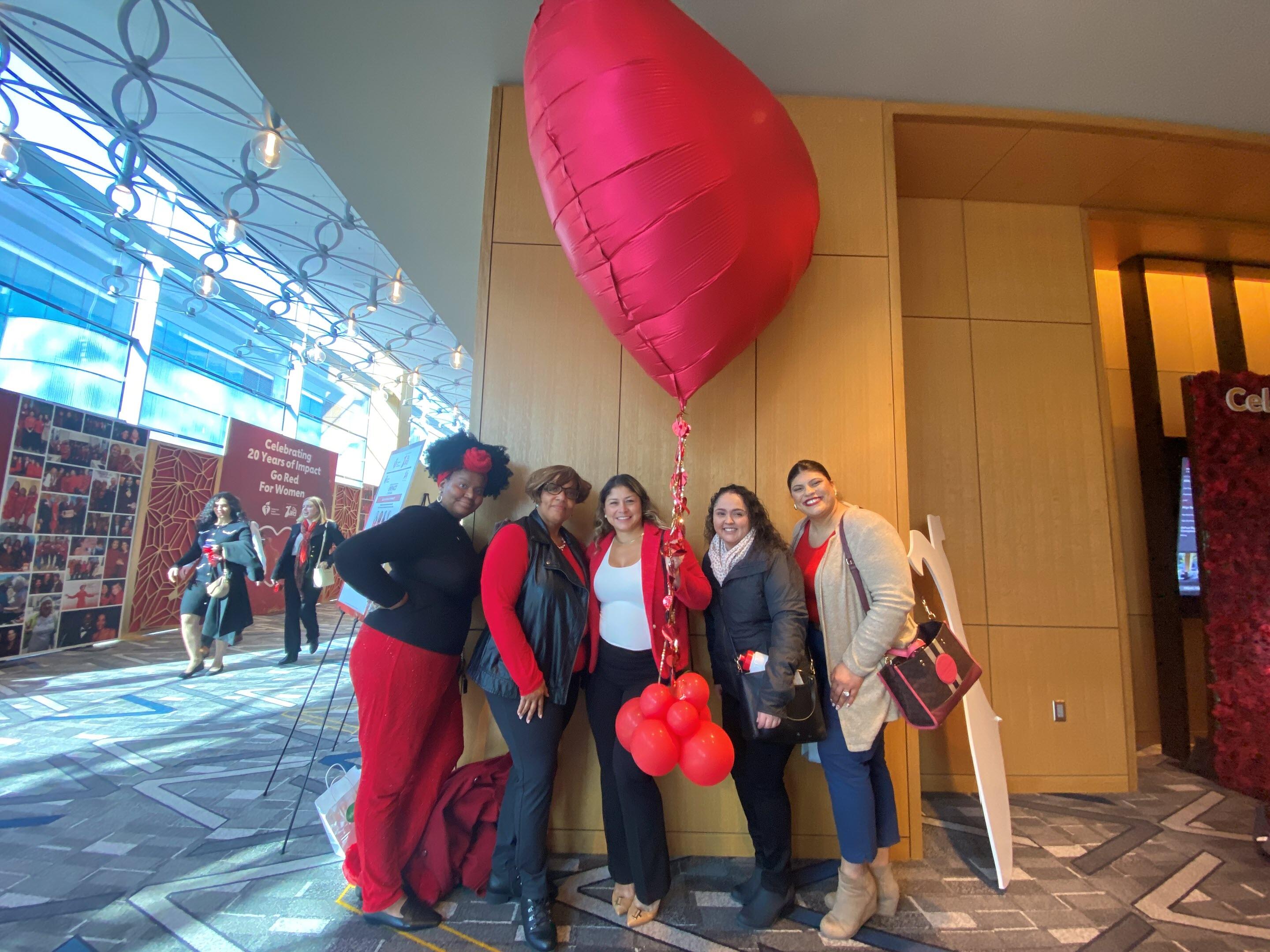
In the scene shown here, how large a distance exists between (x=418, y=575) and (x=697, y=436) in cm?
122

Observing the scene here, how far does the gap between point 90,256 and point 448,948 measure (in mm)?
7476

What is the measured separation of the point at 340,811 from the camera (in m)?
1.97

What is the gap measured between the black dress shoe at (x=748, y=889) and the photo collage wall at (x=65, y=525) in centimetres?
633

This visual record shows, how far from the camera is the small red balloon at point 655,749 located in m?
1.23

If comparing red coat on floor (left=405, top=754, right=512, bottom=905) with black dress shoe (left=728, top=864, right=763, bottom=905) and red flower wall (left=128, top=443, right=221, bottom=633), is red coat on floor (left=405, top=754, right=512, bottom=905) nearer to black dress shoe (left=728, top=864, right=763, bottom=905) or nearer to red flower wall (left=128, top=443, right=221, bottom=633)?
black dress shoe (left=728, top=864, right=763, bottom=905)

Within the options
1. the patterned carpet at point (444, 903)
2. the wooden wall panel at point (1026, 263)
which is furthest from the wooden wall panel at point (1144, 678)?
the wooden wall panel at point (1026, 263)

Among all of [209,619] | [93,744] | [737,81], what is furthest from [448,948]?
[209,619]

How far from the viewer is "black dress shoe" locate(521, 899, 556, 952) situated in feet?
5.03

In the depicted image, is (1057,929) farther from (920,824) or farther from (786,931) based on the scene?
(786,931)

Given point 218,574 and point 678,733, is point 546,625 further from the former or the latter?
point 218,574

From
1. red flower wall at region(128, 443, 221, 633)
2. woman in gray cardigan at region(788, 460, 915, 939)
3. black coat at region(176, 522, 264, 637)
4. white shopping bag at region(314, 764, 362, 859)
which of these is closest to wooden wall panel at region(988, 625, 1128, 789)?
woman in gray cardigan at region(788, 460, 915, 939)

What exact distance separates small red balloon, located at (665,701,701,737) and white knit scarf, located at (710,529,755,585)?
546 millimetres

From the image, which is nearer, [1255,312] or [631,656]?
[631,656]

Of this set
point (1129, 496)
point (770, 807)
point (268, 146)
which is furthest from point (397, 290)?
point (1129, 496)
